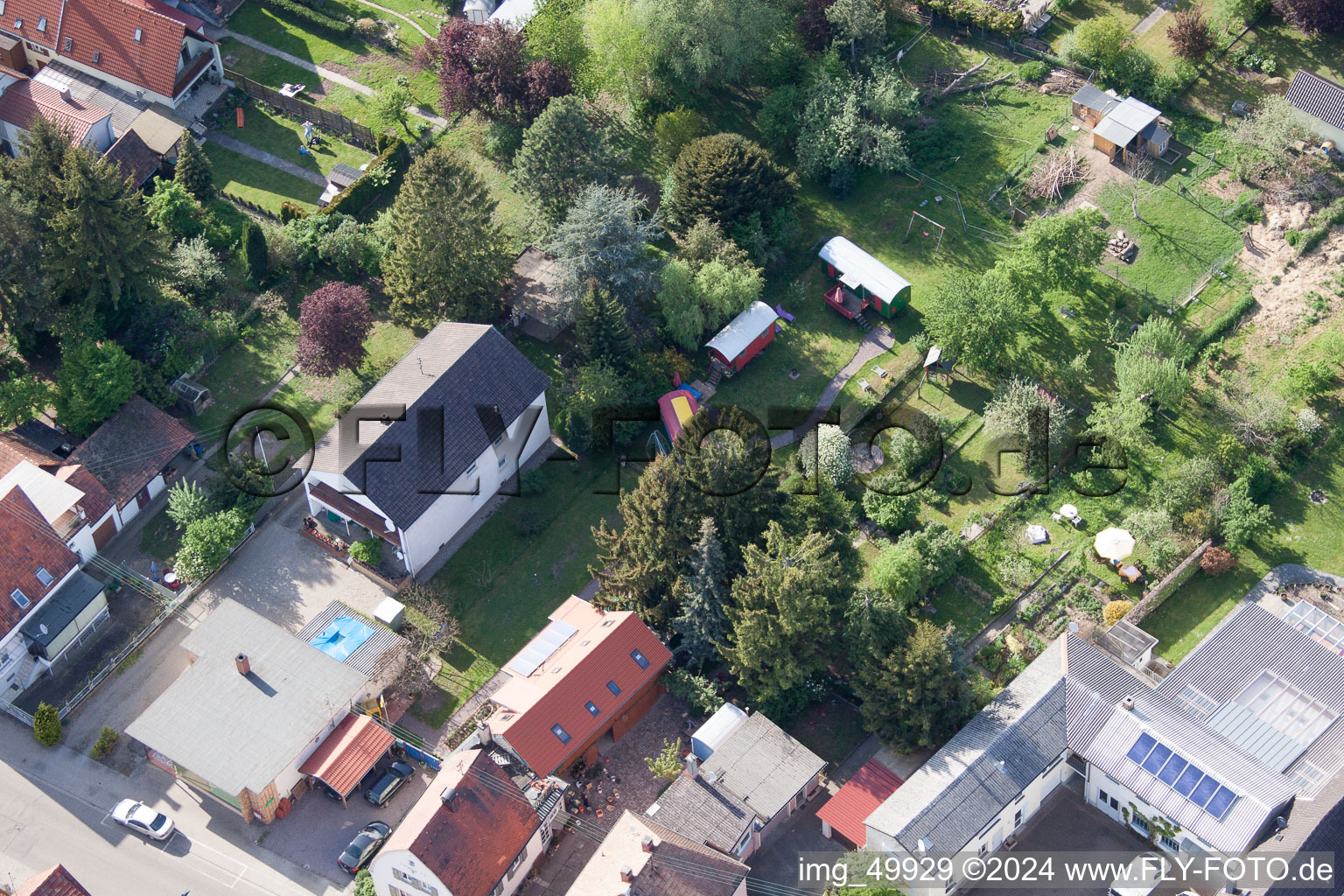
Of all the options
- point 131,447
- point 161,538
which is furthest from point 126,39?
point 161,538

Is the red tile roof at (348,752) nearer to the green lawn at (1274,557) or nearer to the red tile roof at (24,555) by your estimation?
the red tile roof at (24,555)

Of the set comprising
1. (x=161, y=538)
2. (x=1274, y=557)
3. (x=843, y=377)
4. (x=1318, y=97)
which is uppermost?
(x=1318, y=97)

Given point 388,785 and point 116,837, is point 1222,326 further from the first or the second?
point 116,837

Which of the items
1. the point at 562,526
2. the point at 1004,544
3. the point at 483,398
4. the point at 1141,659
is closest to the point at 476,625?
the point at 562,526

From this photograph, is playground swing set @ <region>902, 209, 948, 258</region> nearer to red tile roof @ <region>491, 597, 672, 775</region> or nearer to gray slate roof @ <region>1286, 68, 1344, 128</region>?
gray slate roof @ <region>1286, 68, 1344, 128</region>

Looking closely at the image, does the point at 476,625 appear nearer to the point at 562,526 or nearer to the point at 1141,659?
the point at 562,526
